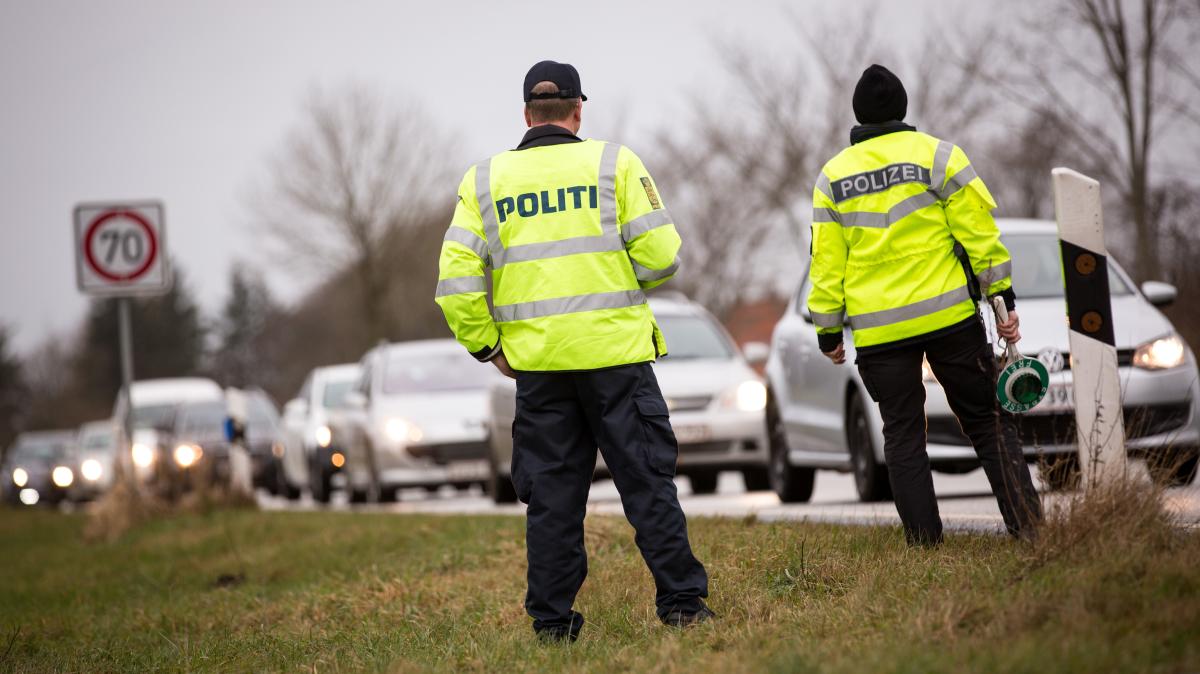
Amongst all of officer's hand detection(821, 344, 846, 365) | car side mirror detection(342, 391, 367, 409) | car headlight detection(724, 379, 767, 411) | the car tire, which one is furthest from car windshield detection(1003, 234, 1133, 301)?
Result: the car tire

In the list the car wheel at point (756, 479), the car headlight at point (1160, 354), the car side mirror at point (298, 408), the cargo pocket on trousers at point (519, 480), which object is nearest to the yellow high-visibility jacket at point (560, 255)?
the cargo pocket on trousers at point (519, 480)

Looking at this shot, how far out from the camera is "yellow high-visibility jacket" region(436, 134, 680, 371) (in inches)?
231

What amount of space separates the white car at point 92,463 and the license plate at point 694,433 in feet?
61.8

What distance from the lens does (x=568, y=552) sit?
596 cm

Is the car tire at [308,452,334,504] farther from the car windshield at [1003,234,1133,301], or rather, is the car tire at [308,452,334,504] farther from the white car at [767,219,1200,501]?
the car windshield at [1003,234,1133,301]

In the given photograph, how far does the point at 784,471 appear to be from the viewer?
1252 centimetres

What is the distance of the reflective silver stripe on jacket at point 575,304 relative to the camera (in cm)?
588

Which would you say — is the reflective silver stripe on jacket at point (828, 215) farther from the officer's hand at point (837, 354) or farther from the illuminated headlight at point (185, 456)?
the illuminated headlight at point (185, 456)

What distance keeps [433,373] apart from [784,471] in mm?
6798

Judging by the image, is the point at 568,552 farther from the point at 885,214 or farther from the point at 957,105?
the point at 957,105

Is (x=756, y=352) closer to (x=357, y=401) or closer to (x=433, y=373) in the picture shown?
(x=433, y=373)

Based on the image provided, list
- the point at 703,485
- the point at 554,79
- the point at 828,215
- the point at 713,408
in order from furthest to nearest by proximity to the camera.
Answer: the point at 703,485
the point at 713,408
the point at 828,215
the point at 554,79

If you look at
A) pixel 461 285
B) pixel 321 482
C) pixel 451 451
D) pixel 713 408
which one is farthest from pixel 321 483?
pixel 461 285

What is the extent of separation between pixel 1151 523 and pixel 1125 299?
16.8ft
